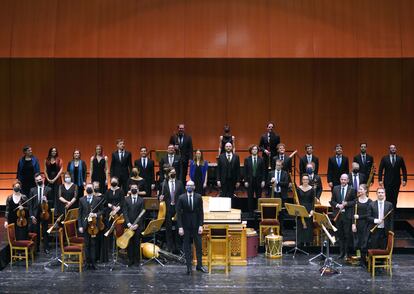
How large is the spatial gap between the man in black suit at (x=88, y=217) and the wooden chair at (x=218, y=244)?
1726 millimetres

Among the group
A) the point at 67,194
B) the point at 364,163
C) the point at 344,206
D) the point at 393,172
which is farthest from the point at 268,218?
the point at 67,194

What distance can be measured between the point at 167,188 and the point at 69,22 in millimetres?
5903

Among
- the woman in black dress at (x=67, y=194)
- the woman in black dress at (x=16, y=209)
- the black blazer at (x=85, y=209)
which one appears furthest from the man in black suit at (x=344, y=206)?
the woman in black dress at (x=16, y=209)

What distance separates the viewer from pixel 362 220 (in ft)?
37.7

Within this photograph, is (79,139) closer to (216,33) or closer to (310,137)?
(216,33)

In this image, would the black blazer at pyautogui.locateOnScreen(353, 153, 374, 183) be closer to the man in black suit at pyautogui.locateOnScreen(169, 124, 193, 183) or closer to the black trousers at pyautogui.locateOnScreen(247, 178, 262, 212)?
the black trousers at pyautogui.locateOnScreen(247, 178, 262, 212)

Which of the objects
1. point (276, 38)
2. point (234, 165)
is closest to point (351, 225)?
point (234, 165)

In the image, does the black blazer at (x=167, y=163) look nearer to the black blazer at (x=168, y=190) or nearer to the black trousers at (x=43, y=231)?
the black blazer at (x=168, y=190)

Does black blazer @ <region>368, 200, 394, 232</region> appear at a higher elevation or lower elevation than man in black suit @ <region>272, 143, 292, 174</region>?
lower

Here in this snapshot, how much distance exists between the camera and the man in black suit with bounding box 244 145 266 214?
13125 millimetres

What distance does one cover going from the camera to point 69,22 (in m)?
16.4

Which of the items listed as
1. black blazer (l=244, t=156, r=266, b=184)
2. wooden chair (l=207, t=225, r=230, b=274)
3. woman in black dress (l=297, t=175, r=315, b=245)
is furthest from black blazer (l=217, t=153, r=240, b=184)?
wooden chair (l=207, t=225, r=230, b=274)

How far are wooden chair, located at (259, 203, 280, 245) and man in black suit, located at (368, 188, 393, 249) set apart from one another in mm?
1751

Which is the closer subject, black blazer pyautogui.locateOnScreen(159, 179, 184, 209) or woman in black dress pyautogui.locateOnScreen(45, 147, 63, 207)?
black blazer pyautogui.locateOnScreen(159, 179, 184, 209)
